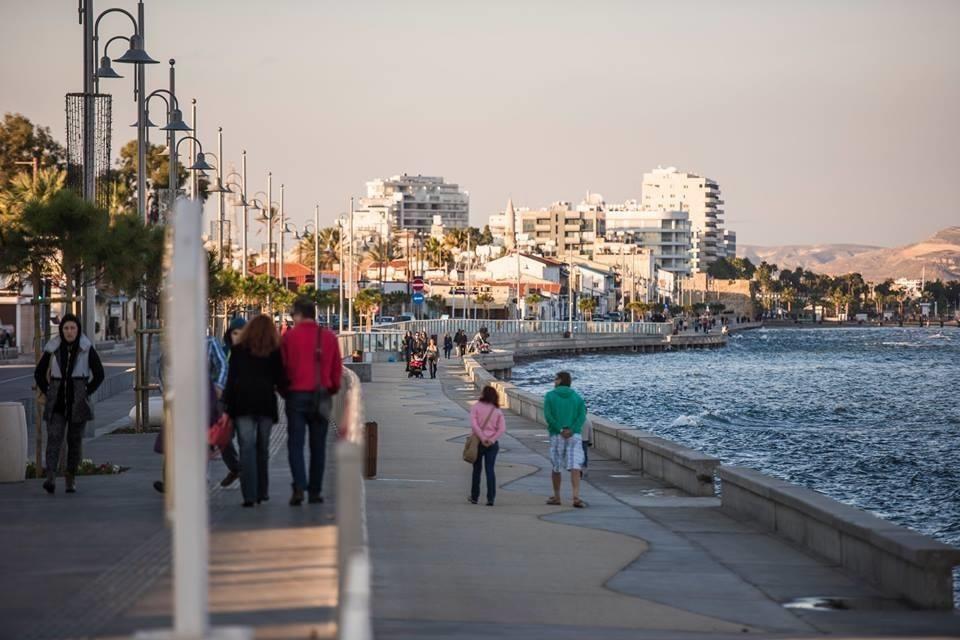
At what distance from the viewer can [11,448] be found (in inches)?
666

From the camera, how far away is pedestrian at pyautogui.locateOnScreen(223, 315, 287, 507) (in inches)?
518

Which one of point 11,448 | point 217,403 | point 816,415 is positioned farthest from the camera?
point 816,415

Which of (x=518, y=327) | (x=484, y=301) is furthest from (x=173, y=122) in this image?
(x=484, y=301)

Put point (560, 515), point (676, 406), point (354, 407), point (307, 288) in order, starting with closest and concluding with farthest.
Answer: point (354, 407)
point (560, 515)
point (676, 406)
point (307, 288)

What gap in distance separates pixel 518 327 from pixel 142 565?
122m

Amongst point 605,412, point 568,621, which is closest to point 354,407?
point 568,621

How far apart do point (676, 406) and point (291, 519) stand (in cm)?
5445

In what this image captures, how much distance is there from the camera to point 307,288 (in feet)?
341

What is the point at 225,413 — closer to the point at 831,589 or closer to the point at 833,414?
the point at 831,589

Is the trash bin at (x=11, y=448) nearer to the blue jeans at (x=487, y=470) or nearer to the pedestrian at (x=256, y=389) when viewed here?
the pedestrian at (x=256, y=389)

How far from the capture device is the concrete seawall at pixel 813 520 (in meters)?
11.6

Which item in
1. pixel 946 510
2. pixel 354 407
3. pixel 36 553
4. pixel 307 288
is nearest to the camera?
pixel 354 407

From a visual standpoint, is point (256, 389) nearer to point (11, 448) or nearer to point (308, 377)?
point (308, 377)

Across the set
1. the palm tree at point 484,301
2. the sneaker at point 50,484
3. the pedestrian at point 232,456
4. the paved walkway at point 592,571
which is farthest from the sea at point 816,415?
the palm tree at point 484,301
